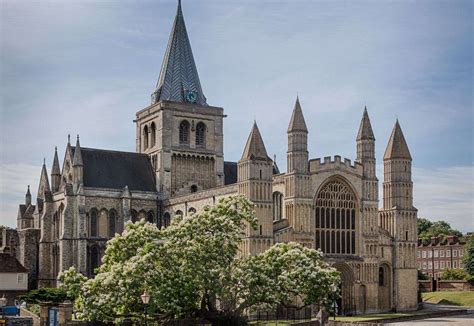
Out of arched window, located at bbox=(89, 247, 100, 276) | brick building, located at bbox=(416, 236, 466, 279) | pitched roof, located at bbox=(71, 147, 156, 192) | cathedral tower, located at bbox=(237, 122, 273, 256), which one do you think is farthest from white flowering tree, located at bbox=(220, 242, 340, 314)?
brick building, located at bbox=(416, 236, 466, 279)

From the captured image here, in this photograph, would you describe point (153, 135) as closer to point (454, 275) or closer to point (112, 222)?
point (112, 222)

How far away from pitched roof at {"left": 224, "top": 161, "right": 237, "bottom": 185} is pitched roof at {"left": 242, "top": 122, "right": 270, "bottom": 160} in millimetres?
22014

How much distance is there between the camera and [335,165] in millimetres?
68188

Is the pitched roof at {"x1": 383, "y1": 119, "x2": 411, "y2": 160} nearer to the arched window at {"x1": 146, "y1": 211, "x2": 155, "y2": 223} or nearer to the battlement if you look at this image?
the battlement

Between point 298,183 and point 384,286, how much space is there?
1308 cm

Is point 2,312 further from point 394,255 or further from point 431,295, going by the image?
point 431,295

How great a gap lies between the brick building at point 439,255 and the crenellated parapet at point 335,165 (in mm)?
53127

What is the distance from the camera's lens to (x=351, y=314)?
6731 cm

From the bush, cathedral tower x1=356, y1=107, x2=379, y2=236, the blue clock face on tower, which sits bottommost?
the bush

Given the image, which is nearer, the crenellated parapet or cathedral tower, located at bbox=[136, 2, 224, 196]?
the crenellated parapet

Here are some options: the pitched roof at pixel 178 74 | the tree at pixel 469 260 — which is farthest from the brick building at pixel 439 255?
the pitched roof at pixel 178 74

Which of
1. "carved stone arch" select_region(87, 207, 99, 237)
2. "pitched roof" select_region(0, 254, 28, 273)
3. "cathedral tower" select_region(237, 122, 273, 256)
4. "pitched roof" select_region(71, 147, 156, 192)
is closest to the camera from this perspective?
"cathedral tower" select_region(237, 122, 273, 256)

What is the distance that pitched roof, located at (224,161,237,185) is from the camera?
86000 millimetres

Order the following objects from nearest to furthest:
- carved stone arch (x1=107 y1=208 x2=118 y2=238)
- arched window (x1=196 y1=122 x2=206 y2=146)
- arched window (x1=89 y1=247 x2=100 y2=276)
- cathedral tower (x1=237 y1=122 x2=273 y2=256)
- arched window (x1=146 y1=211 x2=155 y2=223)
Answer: cathedral tower (x1=237 y1=122 x2=273 y2=256)
arched window (x1=89 y1=247 x2=100 y2=276)
carved stone arch (x1=107 y1=208 x2=118 y2=238)
arched window (x1=146 y1=211 x2=155 y2=223)
arched window (x1=196 y1=122 x2=206 y2=146)
